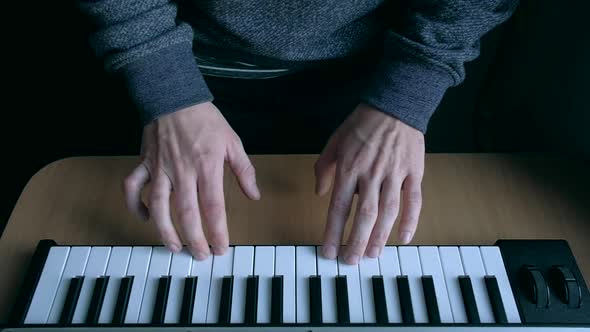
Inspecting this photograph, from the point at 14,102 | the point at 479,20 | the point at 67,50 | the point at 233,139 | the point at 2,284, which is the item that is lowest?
the point at 14,102

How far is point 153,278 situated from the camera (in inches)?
24.5

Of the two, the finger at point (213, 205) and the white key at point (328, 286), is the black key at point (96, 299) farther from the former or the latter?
the white key at point (328, 286)

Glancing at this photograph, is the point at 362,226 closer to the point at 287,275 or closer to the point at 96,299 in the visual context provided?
the point at 287,275

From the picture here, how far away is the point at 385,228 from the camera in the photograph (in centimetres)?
64

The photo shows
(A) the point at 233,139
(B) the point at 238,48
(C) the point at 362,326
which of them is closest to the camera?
(C) the point at 362,326

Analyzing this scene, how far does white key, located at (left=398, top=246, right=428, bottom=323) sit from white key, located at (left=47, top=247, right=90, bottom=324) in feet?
1.31

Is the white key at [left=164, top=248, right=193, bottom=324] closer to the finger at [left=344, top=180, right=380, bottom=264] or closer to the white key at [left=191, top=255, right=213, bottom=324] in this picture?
the white key at [left=191, top=255, right=213, bottom=324]

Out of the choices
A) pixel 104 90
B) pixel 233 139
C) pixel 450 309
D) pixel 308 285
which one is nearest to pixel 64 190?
pixel 233 139

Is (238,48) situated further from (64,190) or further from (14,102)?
(14,102)

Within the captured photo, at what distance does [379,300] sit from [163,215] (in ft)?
0.92

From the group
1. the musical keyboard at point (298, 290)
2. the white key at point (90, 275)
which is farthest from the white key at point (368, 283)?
the white key at point (90, 275)

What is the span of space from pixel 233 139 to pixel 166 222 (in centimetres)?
14

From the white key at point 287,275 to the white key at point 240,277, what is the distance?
0.03m

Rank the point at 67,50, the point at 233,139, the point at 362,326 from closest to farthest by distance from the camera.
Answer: the point at 362,326
the point at 233,139
the point at 67,50
